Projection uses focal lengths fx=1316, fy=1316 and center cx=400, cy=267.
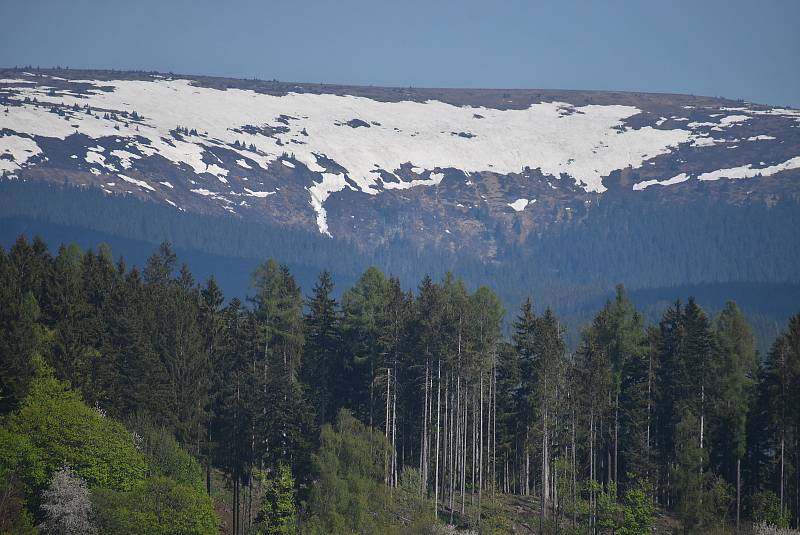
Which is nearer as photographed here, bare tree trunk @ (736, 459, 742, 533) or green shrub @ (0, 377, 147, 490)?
green shrub @ (0, 377, 147, 490)

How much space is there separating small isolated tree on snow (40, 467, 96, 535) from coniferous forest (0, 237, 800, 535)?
0.15 metres

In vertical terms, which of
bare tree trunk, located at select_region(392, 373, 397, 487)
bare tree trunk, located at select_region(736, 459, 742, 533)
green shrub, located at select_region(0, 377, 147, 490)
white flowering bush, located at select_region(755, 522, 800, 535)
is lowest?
bare tree trunk, located at select_region(736, 459, 742, 533)

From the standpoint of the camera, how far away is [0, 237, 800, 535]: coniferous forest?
73.8 meters

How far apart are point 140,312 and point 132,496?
23326 millimetres

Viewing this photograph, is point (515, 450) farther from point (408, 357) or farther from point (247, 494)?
point (247, 494)

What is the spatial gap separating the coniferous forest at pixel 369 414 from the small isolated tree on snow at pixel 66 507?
0.49 ft

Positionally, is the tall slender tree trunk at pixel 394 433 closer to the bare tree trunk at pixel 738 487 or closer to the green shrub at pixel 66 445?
the green shrub at pixel 66 445

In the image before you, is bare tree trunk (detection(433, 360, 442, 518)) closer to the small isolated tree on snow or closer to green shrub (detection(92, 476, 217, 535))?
green shrub (detection(92, 476, 217, 535))

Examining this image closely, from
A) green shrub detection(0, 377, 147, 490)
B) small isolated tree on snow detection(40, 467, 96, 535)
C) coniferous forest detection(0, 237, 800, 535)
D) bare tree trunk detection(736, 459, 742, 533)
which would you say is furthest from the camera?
bare tree trunk detection(736, 459, 742, 533)

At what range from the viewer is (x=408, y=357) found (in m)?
94.6

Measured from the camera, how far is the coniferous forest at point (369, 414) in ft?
242

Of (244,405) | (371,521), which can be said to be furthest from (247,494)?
(371,521)

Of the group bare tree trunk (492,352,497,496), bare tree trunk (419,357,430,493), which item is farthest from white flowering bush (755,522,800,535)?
bare tree trunk (419,357,430,493)

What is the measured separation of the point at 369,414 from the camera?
97375 millimetres
